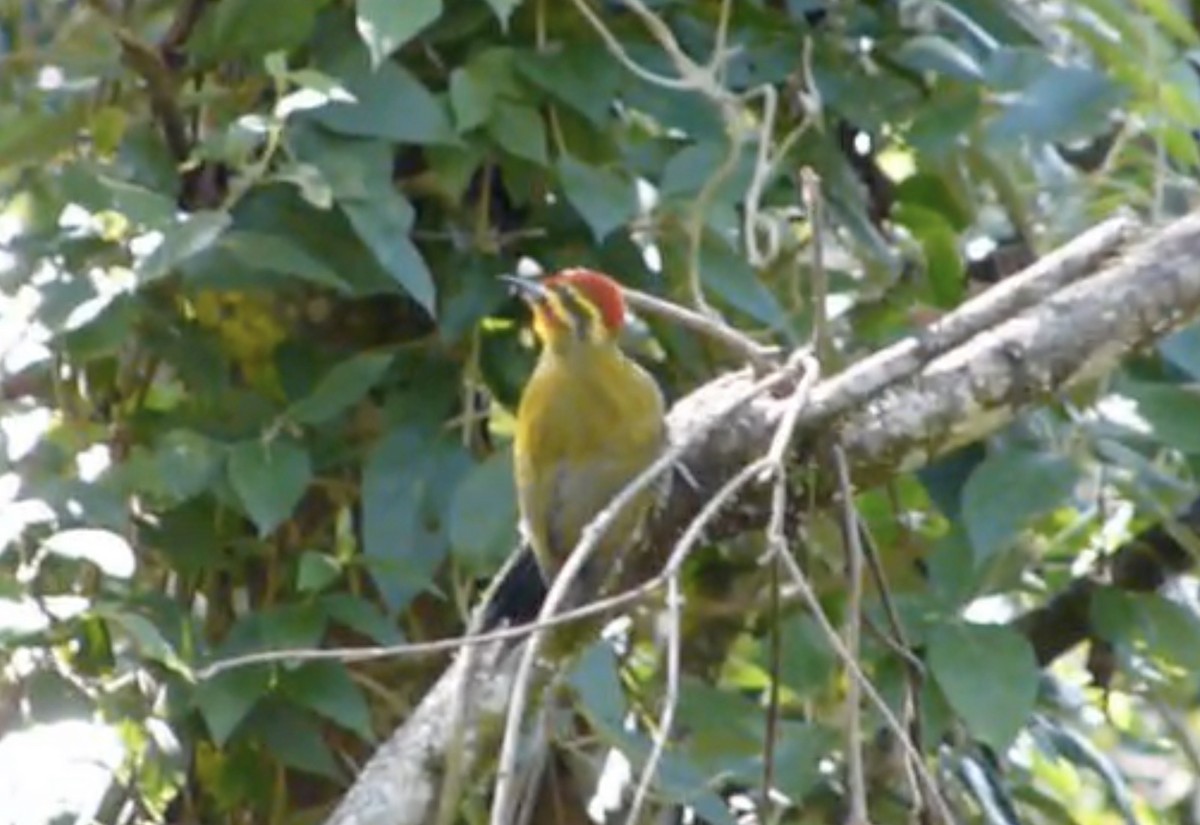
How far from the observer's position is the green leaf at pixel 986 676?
1962 mm

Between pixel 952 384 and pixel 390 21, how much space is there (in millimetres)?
451

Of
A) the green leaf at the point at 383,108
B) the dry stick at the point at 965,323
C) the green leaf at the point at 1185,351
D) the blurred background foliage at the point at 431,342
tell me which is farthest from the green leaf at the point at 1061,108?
the green leaf at the point at 383,108

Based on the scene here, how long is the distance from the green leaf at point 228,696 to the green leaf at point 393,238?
0.91ft

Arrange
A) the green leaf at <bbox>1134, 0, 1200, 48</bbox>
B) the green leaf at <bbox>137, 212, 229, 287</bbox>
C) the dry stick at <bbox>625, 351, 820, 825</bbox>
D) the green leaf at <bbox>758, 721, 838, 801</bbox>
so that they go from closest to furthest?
the dry stick at <bbox>625, 351, 820, 825</bbox>
the green leaf at <bbox>137, 212, 229, 287</bbox>
the green leaf at <bbox>758, 721, 838, 801</bbox>
the green leaf at <bbox>1134, 0, 1200, 48</bbox>

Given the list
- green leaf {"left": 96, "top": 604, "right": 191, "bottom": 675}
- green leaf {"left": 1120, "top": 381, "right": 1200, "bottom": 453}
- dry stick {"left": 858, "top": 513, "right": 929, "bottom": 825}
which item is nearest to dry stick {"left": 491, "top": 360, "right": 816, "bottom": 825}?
dry stick {"left": 858, "top": 513, "right": 929, "bottom": 825}

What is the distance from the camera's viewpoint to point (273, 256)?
78.1 inches

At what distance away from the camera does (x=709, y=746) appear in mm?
2092

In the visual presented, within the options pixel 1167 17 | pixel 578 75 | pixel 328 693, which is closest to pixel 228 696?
pixel 328 693

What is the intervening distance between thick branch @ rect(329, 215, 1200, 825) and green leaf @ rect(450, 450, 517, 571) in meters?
0.22

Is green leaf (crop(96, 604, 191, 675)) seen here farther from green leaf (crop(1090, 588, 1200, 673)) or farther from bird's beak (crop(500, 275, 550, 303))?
green leaf (crop(1090, 588, 1200, 673))

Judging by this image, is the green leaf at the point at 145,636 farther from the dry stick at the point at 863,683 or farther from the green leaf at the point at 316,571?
the dry stick at the point at 863,683

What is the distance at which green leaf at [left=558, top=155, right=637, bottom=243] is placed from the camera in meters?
2.03

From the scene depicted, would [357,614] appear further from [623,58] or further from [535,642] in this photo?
[535,642]

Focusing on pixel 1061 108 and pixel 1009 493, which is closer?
pixel 1009 493
